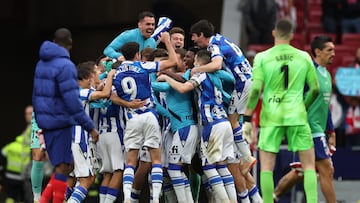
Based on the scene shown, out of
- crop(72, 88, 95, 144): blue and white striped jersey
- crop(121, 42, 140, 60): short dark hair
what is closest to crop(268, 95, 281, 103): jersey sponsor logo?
crop(121, 42, 140, 60): short dark hair

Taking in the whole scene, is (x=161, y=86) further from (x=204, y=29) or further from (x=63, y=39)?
(x=63, y=39)

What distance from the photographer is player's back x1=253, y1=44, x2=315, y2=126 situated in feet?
51.3

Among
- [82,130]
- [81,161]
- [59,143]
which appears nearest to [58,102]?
[59,143]

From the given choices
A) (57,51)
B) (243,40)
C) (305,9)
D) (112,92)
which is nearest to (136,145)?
(112,92)

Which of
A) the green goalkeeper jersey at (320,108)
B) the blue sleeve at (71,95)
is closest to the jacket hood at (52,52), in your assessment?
the blue sleeve at (71,95)

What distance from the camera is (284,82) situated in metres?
15.7

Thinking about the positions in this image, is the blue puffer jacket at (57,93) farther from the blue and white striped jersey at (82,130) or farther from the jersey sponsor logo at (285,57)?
the jersey sponsor logo at (285,57)

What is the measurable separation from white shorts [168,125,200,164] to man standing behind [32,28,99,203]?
1447 mm

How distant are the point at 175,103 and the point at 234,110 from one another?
2.98ft

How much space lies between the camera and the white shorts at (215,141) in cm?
1612

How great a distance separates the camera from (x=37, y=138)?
58.2 ft

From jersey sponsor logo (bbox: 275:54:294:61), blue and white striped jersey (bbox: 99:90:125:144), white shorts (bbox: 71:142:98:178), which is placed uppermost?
jersey sponsor logo (bbox: 275:54:294:61)

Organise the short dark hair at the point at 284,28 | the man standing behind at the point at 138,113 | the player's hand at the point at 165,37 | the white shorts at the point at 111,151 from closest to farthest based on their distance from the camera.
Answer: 1. the short dark hair at the point at 284,28
2. the man standing behind at the point at 138,113
3. the player's hand at the point at 165,37
4. the white shorts at the point at 111,151

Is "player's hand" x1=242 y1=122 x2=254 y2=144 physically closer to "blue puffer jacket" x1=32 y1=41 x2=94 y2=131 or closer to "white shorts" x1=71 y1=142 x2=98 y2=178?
"white shorts" x1=71 y1=142 x2=98 y2=178
